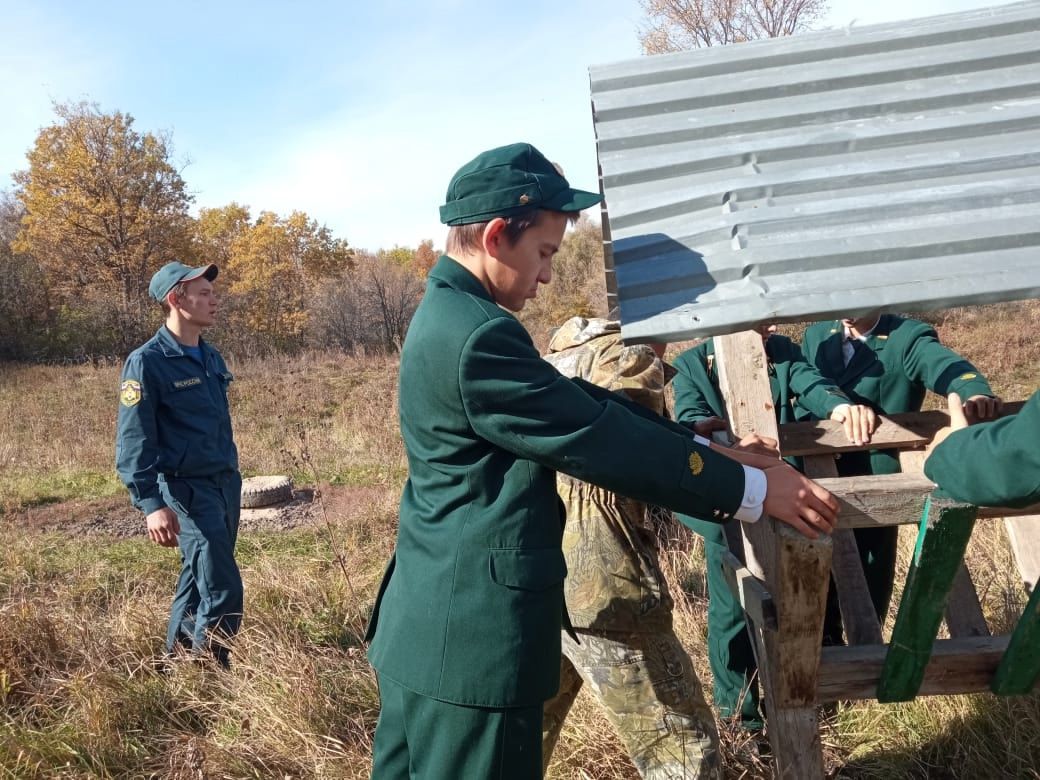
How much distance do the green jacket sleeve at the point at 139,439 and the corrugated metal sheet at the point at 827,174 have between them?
281cm

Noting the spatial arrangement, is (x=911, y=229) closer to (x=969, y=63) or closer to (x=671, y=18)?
(x=969, y=63)

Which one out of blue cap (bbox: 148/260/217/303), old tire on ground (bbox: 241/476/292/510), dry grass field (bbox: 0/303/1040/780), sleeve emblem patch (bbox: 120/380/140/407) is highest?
blue cap (bbox: 148/260/217/303)

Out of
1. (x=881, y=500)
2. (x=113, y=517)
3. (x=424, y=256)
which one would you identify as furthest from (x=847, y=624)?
(x=424, y=256)

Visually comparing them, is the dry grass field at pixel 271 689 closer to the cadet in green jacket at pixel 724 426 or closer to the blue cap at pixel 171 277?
the cadet in green jacket at pixel 724 426

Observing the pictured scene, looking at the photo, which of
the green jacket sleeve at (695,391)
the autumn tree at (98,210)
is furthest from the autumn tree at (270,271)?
the green jacket sleeve at (695,391)

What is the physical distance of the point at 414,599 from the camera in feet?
6.35

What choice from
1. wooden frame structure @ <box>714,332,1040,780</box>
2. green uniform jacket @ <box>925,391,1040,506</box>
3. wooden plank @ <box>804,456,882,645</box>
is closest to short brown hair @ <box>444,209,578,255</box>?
wooden frame structure @ <box>714,332,1040,780</box>

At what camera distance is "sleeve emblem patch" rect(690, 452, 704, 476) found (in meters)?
1.77

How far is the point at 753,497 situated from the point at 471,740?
2.85ft

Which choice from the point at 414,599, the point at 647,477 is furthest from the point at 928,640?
the point at 414,599

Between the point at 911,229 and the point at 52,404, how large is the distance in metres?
20.7

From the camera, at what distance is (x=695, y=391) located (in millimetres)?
3646

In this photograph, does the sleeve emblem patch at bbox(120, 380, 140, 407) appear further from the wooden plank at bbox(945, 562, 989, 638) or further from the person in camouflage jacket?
the wooden plank at bbox(945, 562, 989, 638)

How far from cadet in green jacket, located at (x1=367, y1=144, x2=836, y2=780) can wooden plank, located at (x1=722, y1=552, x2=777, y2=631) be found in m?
0.39
